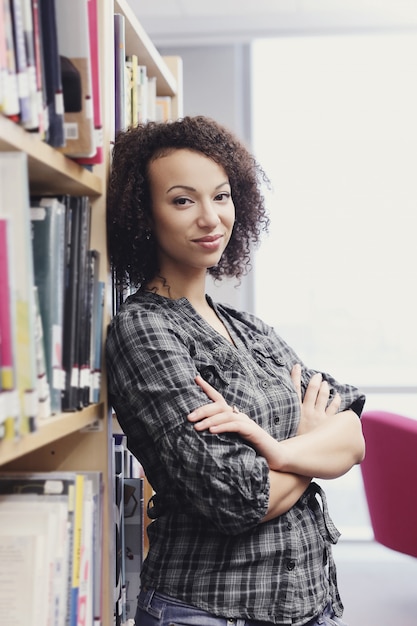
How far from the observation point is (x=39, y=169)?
1.05m

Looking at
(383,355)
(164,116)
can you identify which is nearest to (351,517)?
(383,355)

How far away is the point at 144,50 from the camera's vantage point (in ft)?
6.05

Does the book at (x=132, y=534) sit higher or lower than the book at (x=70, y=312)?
lower

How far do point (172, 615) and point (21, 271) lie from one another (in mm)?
669

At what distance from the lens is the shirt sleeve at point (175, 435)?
120cm

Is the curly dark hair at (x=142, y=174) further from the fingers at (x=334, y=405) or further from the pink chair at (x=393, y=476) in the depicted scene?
the pink chair at (x=393, y=476)

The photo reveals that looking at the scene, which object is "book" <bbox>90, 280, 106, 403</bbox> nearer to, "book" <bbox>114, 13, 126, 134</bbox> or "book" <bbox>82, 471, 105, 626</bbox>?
"book" <bbox>82, 471, 105, 626</bbox>

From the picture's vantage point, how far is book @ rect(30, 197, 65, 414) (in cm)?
107

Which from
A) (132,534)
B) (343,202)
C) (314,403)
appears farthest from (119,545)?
(343,202)

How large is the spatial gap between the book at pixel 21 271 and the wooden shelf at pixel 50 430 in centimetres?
3

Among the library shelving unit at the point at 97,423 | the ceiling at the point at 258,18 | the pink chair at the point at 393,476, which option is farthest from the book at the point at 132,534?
the ceiling at the point at 258,18

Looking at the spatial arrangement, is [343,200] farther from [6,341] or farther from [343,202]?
[6,341]

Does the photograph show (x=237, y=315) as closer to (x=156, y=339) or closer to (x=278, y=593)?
(x=156, y=339)

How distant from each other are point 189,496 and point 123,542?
0.52 m
